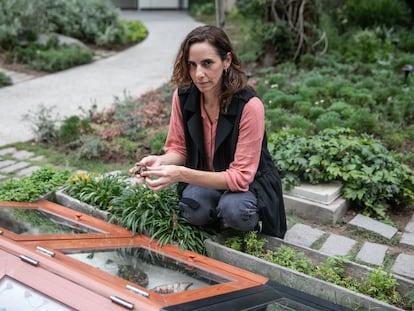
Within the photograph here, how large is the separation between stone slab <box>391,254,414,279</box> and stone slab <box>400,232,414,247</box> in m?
0.18

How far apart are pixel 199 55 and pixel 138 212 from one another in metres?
1.03

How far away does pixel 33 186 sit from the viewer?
3.62 meters

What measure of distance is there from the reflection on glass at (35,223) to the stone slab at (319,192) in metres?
1.73

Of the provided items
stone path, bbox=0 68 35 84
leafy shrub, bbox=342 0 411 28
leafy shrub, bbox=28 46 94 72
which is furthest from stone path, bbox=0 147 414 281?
leafy shrub, bbox=342 0 411 28

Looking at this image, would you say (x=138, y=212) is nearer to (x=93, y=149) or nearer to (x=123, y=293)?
(x=123, y=293)

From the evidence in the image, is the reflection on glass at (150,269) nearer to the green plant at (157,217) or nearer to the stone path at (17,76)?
the green plant at (157,217)

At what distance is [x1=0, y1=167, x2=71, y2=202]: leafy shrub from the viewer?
3453 millimetres

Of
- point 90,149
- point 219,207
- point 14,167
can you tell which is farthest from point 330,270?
point 14,167

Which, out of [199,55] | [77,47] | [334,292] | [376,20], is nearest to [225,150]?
[199,55]

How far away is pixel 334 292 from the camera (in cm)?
254

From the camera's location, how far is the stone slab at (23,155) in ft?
16.8

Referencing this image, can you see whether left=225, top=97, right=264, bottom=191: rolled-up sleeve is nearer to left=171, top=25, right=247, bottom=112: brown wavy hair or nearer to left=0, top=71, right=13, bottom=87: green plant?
left=171, top=25, right=247, bottom=112: brown wavy hair

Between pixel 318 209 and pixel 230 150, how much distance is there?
1.19 metres

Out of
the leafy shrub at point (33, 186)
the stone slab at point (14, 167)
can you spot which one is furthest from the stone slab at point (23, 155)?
the leafy shrub at point (33, 186)
